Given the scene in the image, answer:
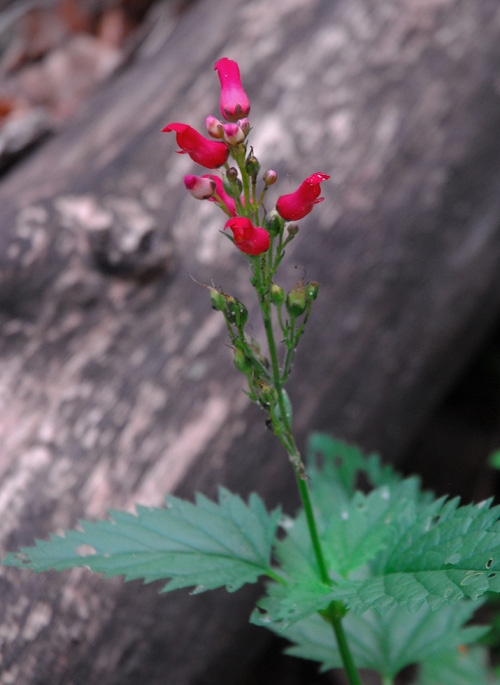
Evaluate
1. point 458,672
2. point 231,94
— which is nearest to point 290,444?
point 231,94

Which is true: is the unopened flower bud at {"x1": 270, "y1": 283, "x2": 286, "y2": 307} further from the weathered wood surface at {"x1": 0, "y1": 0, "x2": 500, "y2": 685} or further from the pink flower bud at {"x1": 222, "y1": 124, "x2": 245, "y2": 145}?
the weathered wood surface at {"x1": 0, "y1": 0, "x2": 500, "y2": 685}

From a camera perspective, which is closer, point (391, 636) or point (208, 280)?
point (391, 636)

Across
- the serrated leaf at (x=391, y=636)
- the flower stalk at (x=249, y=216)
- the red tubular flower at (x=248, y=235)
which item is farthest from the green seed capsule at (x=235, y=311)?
the serrated leaf at (x=391, y=636)

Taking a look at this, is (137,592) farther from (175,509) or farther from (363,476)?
(363,476)

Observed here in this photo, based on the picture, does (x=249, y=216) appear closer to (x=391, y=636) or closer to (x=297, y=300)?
(x=297, y=300)

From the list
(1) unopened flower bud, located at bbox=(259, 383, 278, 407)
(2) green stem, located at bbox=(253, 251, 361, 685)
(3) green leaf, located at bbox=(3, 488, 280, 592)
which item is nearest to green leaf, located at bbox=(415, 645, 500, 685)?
(2) green stem, located at bbox=(253, 251, 361, 685)

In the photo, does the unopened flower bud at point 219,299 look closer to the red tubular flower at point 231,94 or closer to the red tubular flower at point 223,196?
the red tubular flower at point 223,196
